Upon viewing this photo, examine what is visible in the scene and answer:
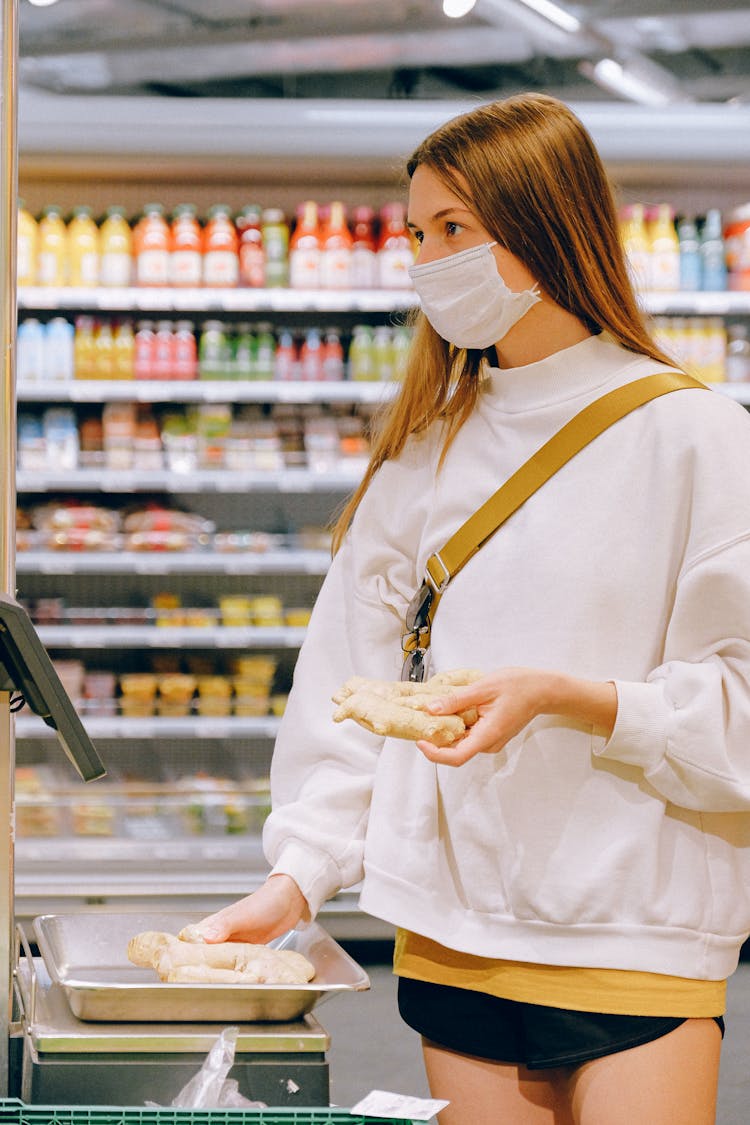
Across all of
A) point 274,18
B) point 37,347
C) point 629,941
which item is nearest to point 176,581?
point 37,347

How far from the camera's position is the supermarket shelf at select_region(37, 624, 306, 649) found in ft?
14.9

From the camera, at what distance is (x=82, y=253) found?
4539 millimetres

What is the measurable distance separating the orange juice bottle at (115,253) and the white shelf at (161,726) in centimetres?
156

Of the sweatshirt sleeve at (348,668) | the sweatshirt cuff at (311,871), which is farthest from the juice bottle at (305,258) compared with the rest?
the sweatshirt cuff at (311,871)

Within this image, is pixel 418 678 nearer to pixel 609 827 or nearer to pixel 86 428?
pixel 609 827

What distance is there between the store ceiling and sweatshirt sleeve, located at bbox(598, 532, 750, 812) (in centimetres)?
508

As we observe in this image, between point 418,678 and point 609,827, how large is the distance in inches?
9.9

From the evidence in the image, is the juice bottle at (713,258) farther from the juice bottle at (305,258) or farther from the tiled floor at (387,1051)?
the tiled floor at (387,1051)

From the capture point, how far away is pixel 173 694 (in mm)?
4723

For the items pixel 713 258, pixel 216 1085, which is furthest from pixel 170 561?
pixel 216 1085

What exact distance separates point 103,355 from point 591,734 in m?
3.64

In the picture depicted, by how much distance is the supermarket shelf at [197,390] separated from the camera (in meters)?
4.47

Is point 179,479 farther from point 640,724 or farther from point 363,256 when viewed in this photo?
point 640,724

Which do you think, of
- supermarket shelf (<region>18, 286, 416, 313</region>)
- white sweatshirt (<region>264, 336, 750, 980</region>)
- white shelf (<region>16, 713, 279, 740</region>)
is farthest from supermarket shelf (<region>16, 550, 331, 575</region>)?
white sweatshirt (<region>264, 336, 750, 980</region>)
